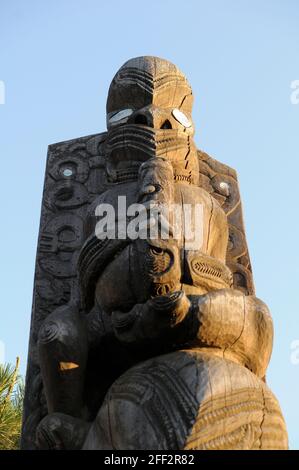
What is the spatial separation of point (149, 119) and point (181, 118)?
0.25 metres

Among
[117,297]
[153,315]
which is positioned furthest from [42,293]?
[153,315]

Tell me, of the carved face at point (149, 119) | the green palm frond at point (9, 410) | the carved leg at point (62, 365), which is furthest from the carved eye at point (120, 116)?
the green palm frond at point (9, 410)

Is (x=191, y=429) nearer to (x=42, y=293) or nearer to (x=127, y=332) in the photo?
(x=127, y=332)

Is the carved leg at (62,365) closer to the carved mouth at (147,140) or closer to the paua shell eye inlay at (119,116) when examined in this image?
the carved mouth at (147,140)

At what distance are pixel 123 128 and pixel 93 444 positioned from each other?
213 centimetres

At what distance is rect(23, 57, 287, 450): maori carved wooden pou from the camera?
283 centimetres

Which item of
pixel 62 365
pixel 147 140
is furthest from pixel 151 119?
pixel 62 365

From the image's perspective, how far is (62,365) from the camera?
10.7ft

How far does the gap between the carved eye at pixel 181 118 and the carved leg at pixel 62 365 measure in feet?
5.69

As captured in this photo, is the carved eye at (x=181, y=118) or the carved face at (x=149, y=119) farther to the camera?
the carved eye at (x=181, y=118)

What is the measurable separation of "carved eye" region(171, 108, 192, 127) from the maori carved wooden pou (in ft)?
0.05

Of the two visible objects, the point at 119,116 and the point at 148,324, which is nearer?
the point at 148,324

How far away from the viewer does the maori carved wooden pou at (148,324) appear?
2832mm

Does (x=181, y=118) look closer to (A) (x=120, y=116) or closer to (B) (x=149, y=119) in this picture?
(B) (x=149, y=119)
